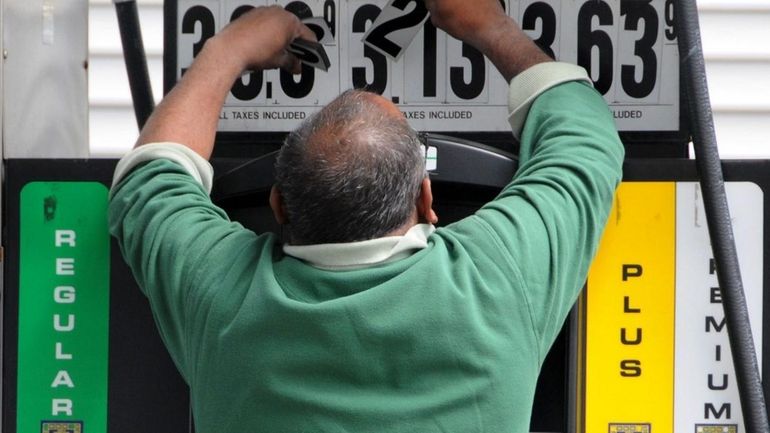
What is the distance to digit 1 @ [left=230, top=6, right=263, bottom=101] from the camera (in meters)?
2.39

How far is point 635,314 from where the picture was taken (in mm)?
2164

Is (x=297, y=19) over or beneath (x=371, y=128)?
over

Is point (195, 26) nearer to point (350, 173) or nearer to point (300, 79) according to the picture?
point (300, 79)

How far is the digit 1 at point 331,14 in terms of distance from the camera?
→ 2.37 m

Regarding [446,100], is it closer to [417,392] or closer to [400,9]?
[400,9]

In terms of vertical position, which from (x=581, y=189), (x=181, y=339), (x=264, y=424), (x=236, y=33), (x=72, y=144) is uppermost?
(x=236, y=33)

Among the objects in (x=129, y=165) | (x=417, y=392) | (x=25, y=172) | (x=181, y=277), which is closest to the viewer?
(x=417, y=392)

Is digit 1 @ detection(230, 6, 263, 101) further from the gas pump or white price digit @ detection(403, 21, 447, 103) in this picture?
white price digit @ detection(403, 21, 447, 103)

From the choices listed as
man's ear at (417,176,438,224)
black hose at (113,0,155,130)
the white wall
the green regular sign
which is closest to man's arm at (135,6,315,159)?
the green regular sign

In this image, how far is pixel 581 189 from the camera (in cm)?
199

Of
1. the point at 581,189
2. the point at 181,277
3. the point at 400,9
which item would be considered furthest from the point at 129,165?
the point at 581,189

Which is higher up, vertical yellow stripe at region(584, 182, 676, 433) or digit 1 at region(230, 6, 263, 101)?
digit 1 at region(230, 6, 263, 101)

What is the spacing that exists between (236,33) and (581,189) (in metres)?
0.69

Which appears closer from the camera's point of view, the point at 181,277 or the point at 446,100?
the point at 181,277
